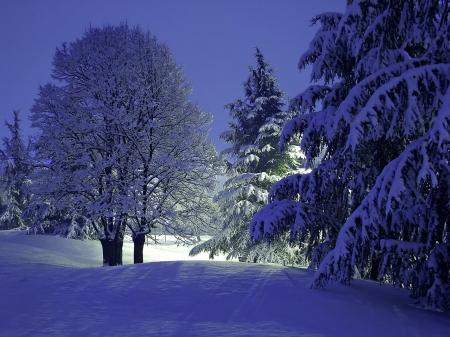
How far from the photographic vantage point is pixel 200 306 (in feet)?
14.6

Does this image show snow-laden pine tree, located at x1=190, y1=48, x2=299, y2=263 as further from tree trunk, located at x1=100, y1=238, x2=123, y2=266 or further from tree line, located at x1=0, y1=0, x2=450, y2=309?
tree trunk, located at x1=100, y1=238, x2=123, y2=266

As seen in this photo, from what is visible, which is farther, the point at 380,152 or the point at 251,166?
the point at 251,166

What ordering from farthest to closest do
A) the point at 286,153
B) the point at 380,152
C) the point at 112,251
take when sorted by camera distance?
the point at 286,153
the point at 112,251
the point at 380,152

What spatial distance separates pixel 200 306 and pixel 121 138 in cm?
877

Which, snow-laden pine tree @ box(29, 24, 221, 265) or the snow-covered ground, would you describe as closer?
the snow-covered ground

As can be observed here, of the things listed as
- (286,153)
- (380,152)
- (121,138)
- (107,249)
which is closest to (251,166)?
(286,153)

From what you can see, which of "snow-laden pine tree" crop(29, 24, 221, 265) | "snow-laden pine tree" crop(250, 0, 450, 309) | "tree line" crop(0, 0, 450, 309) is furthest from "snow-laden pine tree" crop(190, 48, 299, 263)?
"snow-laden pine tree" crop(250, 0, 450, 309)

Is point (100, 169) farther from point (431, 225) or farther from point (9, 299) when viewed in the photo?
point (431, 225)

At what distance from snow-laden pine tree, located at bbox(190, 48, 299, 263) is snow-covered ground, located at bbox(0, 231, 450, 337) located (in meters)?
7.34

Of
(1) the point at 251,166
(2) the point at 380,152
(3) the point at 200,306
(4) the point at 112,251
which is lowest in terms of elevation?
(4) the point at 112,251

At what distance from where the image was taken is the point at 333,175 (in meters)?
6.65

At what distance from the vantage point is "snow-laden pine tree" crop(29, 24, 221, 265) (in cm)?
1086

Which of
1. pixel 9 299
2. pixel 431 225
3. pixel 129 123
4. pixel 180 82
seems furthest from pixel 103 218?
pixel 431 225

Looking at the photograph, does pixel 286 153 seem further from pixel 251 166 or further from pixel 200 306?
pixel 200 306
